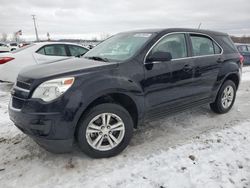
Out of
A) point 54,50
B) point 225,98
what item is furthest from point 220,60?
point 54,50

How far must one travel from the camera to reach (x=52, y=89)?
8.98 feet

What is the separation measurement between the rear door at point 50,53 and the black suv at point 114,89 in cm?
319

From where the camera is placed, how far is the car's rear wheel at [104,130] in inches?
115

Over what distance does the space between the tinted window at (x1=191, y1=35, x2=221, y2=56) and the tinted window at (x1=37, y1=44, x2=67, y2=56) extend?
176 inches

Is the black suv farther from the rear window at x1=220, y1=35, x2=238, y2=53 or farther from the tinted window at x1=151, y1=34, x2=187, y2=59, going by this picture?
the rear window at x1=220, y1=35, x2=238, y2=53

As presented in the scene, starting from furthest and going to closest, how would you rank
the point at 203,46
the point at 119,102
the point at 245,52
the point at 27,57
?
the point at 245,52, the point at 27,57, the point at 203,46, the point at 119,102

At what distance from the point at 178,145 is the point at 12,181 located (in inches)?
89.7

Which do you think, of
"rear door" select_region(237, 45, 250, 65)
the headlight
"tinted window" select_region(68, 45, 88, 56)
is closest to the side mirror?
the headlight

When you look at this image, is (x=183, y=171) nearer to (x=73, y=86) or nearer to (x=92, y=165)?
(x=92, y=165)

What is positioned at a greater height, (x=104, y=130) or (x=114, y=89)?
(x=114, y=89)

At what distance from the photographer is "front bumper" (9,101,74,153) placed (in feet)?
8.88

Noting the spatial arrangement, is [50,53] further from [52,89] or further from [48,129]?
[48,129]

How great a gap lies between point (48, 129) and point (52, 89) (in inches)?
18.6

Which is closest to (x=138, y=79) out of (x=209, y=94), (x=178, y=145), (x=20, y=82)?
(x=178, y=145)
